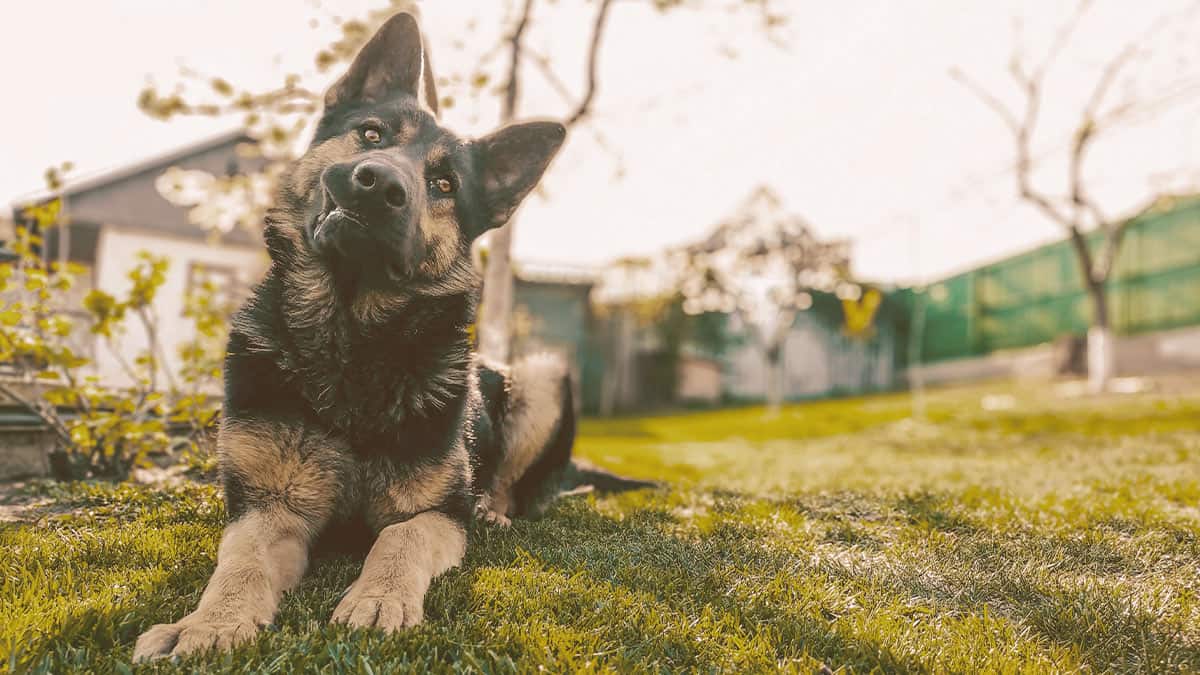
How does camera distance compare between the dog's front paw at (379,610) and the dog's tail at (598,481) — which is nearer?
the dog's front paw at (379,610)

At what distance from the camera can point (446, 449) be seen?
296cm

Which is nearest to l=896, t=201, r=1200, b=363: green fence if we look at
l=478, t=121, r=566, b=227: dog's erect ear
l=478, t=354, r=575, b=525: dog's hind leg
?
l=478, t=354, r=575, b=525: dog's hind leg

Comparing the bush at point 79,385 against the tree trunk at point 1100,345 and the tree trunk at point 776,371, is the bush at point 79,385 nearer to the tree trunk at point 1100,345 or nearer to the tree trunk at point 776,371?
the tree trunk at point 1100,345

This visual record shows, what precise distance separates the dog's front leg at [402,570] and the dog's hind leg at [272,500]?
0.83 ft

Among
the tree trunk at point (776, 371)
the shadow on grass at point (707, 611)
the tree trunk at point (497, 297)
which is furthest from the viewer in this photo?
the tree trunk at point (776, 371)

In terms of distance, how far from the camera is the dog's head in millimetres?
2613

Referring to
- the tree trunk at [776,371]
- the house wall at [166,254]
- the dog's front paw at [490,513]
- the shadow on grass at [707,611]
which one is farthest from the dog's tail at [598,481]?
the tree trunk at [776,371]

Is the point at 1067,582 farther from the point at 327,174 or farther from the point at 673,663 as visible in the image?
the point at 327,174

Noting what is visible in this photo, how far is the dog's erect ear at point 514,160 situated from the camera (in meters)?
3.31

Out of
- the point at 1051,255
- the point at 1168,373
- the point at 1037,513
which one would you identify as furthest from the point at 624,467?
the point at 1051,255

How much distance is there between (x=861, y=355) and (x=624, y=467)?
23.3m

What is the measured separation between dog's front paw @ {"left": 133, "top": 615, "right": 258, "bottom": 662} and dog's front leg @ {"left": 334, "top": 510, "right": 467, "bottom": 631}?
0.27 meters

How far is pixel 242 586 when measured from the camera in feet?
7.44

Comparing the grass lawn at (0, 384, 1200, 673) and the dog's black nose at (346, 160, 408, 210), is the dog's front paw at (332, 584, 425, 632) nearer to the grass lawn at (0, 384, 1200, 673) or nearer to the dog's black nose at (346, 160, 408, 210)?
the grass lawn at (0, 384, 1200, 673)
